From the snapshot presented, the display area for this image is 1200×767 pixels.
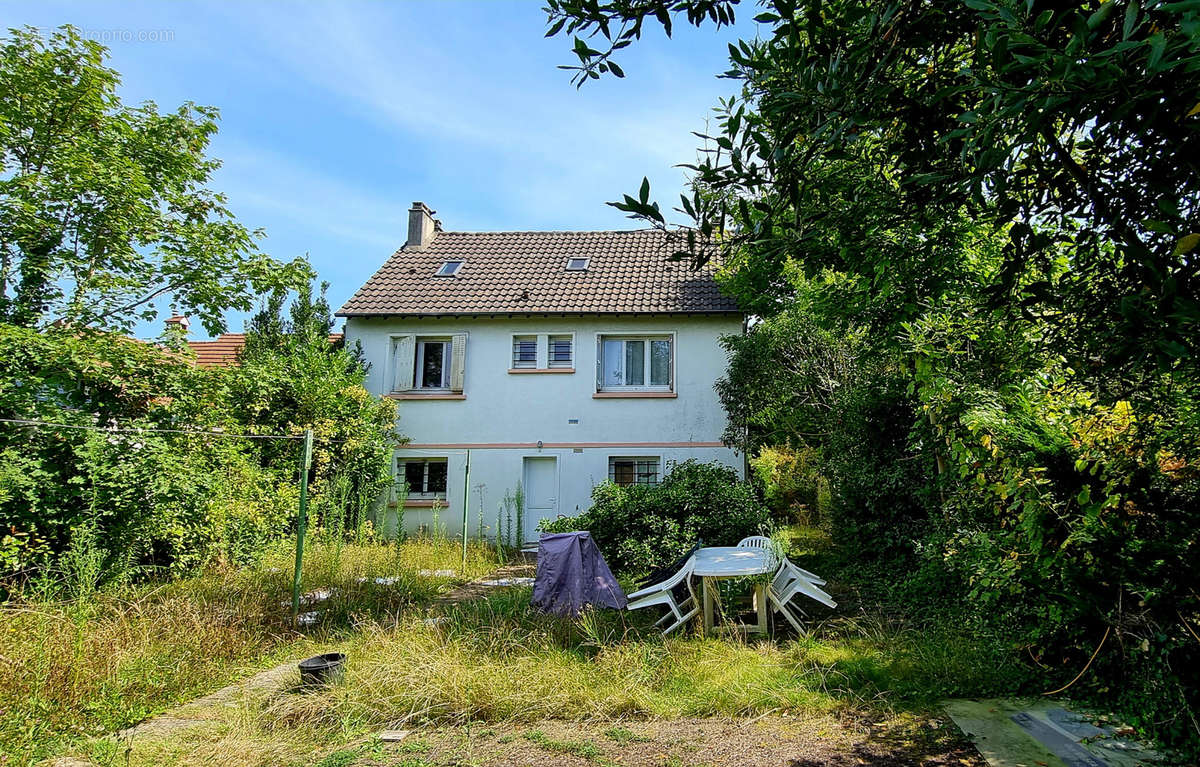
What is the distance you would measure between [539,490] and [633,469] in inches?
83.7

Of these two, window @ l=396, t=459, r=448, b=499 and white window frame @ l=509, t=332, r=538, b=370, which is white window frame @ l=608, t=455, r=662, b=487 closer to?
white window frame @ l=509, t=332, r=538, b=370

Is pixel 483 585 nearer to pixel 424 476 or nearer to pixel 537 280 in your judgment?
pixel 424 476

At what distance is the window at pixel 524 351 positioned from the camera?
48.2ft

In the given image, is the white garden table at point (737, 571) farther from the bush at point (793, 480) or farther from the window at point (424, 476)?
the window at point (424, 476)

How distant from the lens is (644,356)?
1474 cm

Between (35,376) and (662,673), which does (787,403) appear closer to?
(662,673)

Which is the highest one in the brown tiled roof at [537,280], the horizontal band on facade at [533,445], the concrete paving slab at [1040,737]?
the brown tiled roof at [537,280]

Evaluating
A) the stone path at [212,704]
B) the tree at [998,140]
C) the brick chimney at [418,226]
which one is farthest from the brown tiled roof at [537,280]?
the tree at [998,140]

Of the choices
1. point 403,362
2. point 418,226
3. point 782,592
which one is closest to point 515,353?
point 403,362

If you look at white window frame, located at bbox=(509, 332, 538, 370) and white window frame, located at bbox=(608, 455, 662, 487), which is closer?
white window frame, located at bbox=(608, 455, 662, 487)

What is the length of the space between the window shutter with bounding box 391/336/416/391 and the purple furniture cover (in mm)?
8191

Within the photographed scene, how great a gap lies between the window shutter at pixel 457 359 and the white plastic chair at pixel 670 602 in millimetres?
8320

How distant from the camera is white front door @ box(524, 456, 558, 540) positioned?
14.2 m

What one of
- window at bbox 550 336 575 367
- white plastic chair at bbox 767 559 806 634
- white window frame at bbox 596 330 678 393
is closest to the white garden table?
white plastic chair at bbox 767 559 806 634
